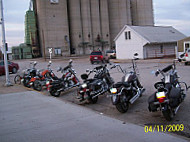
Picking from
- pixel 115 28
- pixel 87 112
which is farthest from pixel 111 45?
pixel 87 112

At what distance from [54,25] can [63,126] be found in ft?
205

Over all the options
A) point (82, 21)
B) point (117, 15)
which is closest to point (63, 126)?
point (82, 21)

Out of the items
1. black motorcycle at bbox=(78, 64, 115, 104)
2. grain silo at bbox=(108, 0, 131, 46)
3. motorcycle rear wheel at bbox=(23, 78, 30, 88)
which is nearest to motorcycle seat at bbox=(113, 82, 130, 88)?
black motorcycle at bbox=(78, 64, 115, 104)

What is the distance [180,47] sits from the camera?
3177 cm

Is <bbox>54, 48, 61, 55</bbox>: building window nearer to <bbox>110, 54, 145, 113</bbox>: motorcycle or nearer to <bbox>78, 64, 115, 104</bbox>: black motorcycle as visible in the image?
<bbox>78, 64, 115, 104</bbox>: black motorcycle

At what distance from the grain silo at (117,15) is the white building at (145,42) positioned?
3964 centimetres

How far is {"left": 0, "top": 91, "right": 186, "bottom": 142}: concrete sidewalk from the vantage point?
204 inches

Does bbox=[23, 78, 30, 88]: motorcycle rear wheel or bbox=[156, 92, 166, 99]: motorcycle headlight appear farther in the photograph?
bbox=[23, 78, 30, 88]: motorcycle rear wheel

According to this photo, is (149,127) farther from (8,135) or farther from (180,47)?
(180,47)

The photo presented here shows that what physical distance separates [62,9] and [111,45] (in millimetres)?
20757

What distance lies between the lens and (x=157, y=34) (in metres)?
38.2

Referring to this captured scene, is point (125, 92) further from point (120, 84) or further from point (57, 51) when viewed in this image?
point (57, 51)

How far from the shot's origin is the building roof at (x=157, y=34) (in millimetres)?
35763

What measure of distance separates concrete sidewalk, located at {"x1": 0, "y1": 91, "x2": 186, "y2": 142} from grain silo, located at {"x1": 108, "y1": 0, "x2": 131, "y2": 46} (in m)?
73.0
